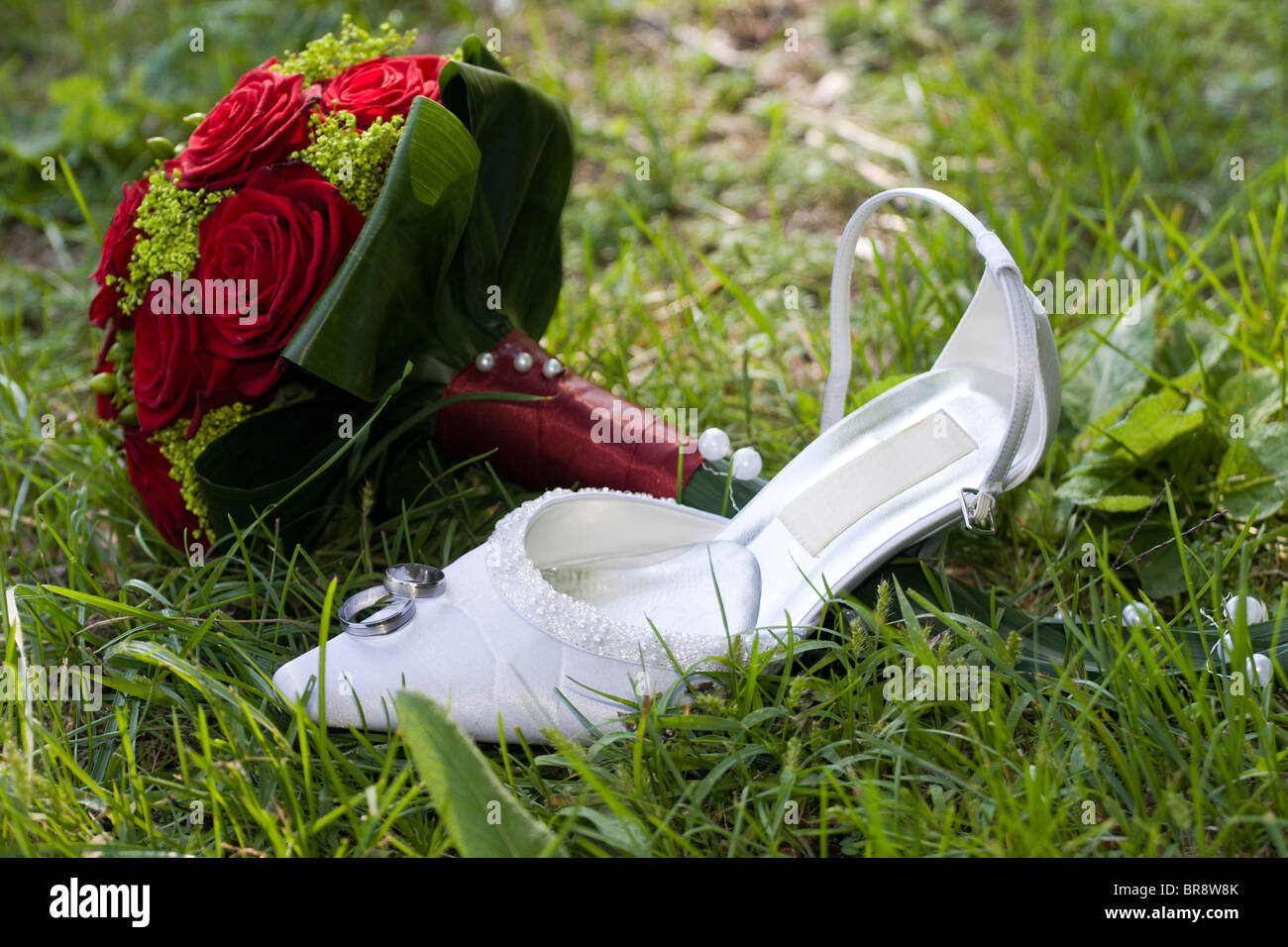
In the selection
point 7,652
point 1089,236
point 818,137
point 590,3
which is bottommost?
point 7,652

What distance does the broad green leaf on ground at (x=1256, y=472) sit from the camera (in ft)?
4.99

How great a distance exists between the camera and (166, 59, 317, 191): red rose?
1412 millimetres

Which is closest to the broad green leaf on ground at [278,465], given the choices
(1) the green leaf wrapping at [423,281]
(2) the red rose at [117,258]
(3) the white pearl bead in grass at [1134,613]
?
(1) the green leaf wrapping at [423,281]

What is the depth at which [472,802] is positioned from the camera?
1.03m

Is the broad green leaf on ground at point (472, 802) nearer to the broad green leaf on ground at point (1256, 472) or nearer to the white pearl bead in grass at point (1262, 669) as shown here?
the white pearl bead in grass at point (1262, 669)

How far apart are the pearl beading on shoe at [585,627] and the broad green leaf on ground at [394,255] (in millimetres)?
305

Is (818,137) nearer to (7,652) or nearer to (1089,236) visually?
(1089,236)

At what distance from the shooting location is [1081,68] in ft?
8.71

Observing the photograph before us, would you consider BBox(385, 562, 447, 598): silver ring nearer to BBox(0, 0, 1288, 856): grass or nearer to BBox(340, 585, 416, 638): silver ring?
BBox(340, 585, 416, 638): silver ring

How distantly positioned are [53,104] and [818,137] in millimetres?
2056

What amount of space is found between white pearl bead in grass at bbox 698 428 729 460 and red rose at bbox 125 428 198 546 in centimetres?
72

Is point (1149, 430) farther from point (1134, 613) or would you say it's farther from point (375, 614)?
point (375, 614)
